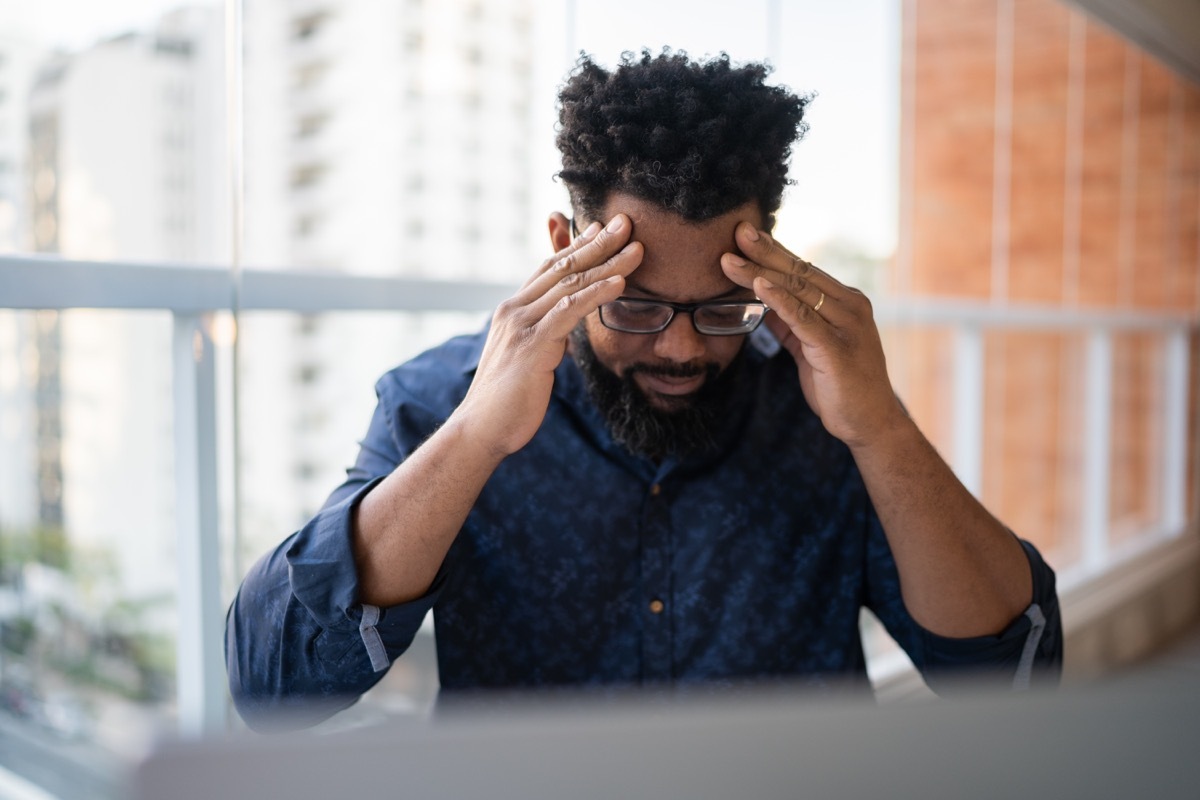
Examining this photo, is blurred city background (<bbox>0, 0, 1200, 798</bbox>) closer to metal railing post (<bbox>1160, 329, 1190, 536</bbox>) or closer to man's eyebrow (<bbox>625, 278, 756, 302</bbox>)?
man's eyebrow (<bbox>625, 278, 756, 302</bbox>)

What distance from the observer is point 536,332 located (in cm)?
118

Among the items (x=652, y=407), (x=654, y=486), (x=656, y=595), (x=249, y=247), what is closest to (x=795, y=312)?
(x=652, y=407)

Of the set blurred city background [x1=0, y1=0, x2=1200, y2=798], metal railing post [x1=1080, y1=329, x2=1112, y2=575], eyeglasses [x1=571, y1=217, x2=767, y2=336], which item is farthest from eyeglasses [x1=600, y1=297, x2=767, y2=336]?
metal railing post [x1=1080, y1=329, x2=1112, y2=575]

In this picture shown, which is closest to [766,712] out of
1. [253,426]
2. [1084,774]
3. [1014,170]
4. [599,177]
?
[1084,774]

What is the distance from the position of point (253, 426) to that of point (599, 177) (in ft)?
5.43

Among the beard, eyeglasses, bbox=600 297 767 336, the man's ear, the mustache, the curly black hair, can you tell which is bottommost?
the beard

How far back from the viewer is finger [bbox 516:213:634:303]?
3.92 feet

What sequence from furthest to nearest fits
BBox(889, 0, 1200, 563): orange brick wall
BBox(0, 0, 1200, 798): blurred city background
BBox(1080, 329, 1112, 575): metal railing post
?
BBox(889, 0, 1200, 563): orange brick wall < BBox(1080, 329, 1112, 575): metal railing post < BBox(0, 0, 1200, 798): blurred city background

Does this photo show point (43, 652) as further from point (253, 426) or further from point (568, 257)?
point (568, 257)

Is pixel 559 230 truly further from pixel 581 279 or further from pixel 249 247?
pixel 249 247

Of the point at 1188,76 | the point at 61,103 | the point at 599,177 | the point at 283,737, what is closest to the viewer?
the point at 283,737

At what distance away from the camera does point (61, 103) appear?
231 cm

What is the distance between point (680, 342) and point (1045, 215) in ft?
14.2

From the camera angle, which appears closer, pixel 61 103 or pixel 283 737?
pixel 283 737
